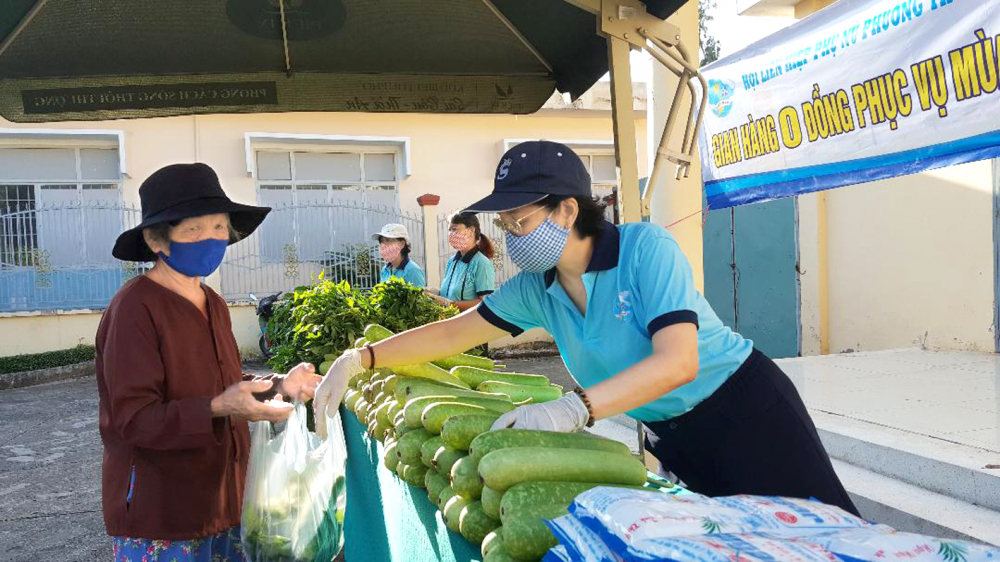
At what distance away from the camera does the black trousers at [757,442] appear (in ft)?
6.82

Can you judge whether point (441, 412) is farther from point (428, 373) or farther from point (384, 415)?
point (428, 373)

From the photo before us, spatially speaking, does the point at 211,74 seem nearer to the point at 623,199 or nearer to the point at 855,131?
the point at 623,199

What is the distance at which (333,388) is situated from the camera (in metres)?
2.66

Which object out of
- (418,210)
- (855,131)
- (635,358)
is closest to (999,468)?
(855,131)

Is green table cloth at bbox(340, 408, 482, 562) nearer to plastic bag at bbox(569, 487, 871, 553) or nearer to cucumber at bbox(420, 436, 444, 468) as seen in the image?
cucumber at bbox(420, 436, 444, 468)

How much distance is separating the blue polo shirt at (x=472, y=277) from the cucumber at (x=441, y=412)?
3921 millimetres

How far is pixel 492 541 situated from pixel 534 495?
14 cm

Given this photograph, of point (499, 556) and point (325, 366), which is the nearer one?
point (499, 556)

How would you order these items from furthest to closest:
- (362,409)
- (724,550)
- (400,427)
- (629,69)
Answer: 1. (362,409)
2. (629,69)
3. (400,427)
4. (724,550)

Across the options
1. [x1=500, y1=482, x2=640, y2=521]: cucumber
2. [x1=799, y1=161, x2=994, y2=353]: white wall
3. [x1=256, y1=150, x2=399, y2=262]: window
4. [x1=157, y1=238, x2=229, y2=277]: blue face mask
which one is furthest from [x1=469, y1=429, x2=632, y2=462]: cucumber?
[x1=256, y1=150, x2=399, y2=262]: window

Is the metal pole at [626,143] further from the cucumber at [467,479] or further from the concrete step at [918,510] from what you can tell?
the concrete step at [918,510]

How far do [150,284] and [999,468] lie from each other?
→ 3780mm

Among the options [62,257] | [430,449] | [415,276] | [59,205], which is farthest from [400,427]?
[59,205]

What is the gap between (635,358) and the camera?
6.89ft
